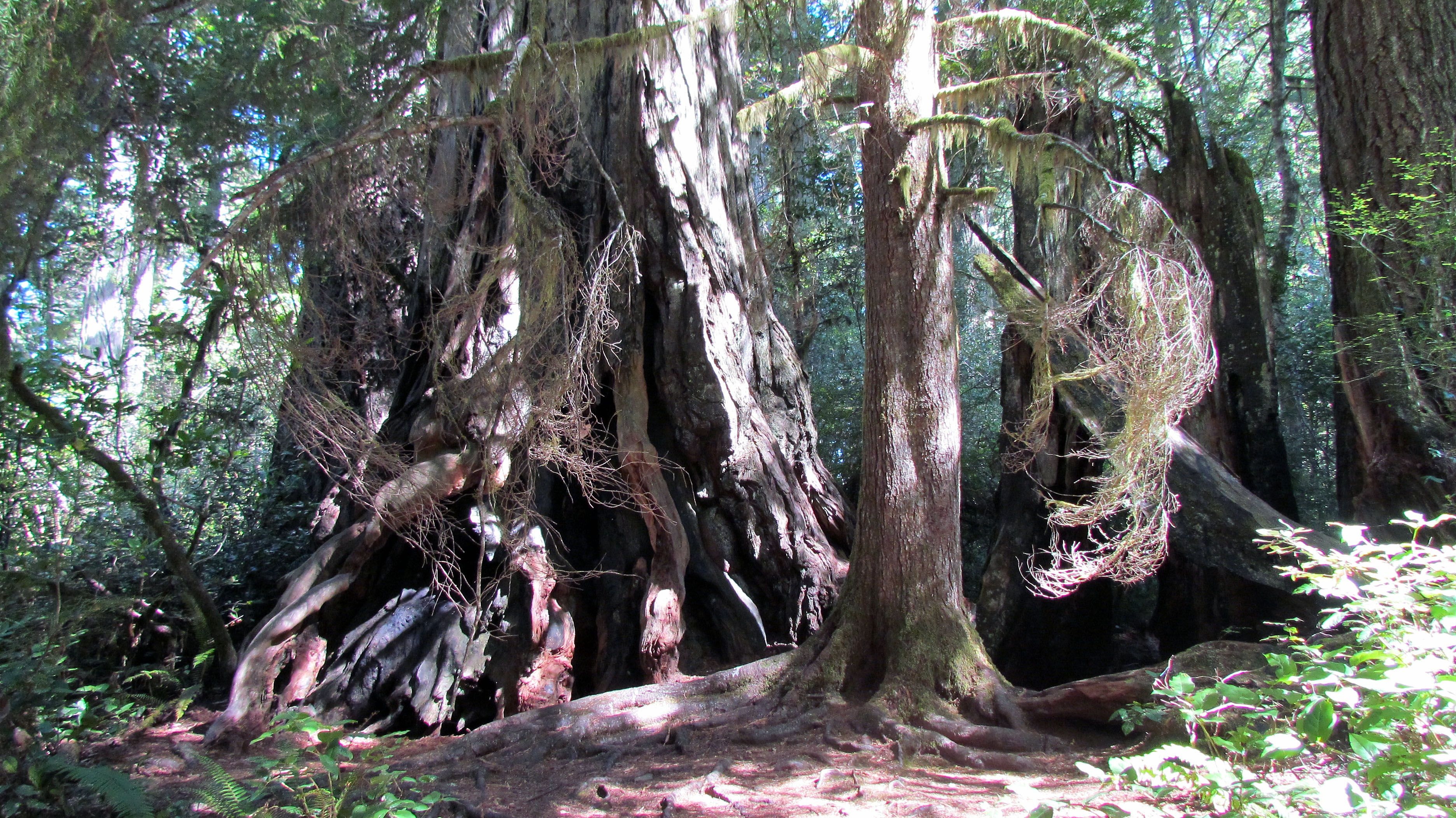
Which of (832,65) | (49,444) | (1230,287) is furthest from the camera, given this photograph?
(1230,287)

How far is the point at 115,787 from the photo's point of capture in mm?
3510

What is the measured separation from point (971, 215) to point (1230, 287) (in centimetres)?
255

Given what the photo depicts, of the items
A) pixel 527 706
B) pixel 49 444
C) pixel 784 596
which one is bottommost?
pixel 527 706

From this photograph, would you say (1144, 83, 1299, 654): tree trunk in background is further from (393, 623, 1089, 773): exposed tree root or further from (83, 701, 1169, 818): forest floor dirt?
(393, 623, 1089, 773): exposed tree root

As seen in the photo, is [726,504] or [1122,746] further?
[726,504]

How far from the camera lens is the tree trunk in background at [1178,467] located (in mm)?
6301

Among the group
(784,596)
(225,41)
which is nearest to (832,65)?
(784,596)

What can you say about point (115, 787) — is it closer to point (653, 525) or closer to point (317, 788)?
point (317, 788)

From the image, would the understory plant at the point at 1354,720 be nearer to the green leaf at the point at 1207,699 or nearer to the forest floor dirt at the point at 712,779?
the green leaf at the point at 1207,699

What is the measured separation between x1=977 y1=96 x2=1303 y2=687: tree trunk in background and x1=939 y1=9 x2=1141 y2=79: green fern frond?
3.13 ft

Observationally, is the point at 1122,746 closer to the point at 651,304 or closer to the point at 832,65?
the point at 832,65

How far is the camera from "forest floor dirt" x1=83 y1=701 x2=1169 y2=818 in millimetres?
4016

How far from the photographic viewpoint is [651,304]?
7.60 metres

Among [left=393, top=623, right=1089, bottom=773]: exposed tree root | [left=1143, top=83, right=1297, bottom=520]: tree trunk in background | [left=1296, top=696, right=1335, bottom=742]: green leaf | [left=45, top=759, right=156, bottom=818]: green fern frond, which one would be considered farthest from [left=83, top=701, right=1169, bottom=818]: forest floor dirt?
[left=1143, top=83, right=1297, bottom=520]: tree trunk in background
